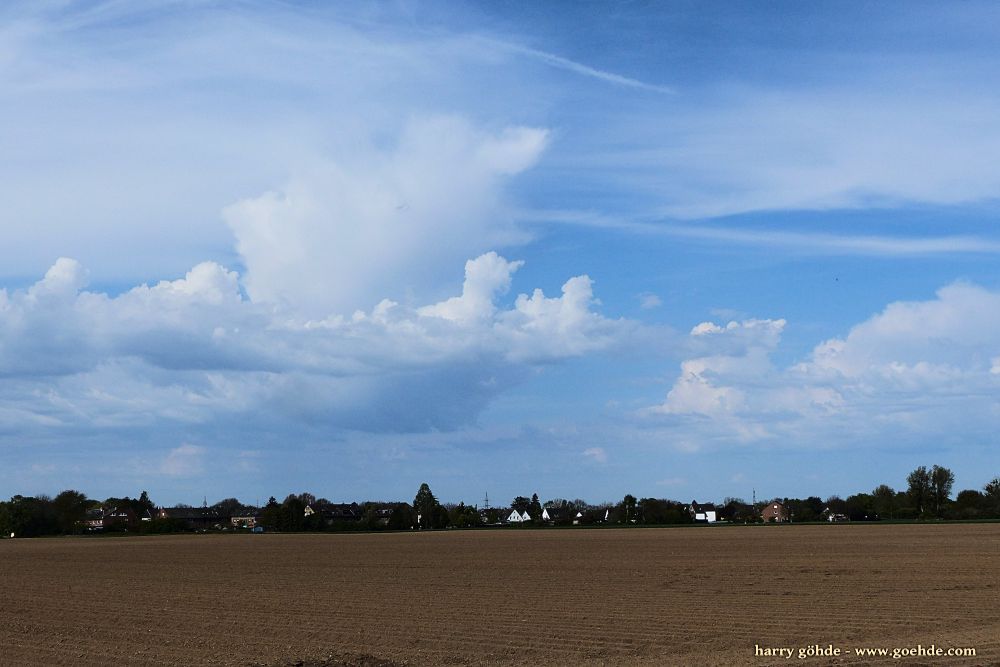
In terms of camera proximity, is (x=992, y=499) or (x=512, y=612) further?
(x=992, y=499)

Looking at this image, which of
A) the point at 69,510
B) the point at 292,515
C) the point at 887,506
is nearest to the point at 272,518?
the point at 292,515

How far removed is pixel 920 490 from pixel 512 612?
174 meters

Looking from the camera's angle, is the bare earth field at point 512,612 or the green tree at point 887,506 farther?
the green tree at point 887,506

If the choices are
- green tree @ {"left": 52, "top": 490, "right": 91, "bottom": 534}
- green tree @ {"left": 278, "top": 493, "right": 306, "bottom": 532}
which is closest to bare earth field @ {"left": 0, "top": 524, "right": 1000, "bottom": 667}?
green tree @ {"left": 278, "top": 493, "right": 306, "bottom": 532}

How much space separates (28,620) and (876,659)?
24224 mm

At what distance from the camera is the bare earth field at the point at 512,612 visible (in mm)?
21750

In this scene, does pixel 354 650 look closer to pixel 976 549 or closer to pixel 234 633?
pixel 234 633

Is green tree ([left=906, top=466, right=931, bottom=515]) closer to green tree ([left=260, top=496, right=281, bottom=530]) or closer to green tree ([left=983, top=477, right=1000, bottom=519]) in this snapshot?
green tree ([left=983, top=477, right=1000, bottom=519])

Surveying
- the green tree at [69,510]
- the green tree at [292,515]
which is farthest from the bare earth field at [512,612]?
the green tree at [69,510]

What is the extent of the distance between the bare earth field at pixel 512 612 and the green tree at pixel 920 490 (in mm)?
140853

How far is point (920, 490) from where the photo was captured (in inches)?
7215

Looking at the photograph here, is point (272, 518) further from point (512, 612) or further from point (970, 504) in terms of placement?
point (512, 612)

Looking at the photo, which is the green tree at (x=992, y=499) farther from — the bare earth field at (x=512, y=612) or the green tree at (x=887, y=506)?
the bare earth field at (x=512, y=612)

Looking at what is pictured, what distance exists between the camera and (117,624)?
2806cm
